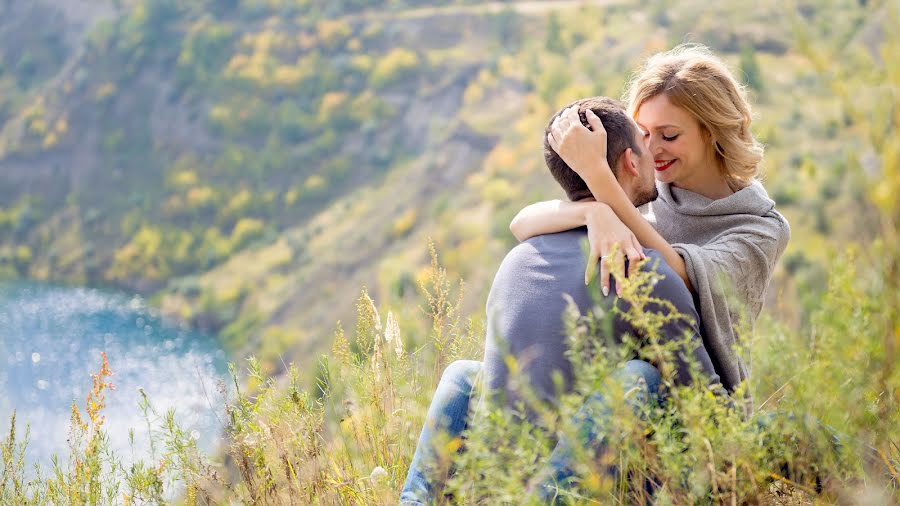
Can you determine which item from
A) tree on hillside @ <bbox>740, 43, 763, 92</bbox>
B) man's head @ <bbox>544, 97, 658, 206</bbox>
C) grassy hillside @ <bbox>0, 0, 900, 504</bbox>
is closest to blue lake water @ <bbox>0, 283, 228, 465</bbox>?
grassy hillside @ <bbox>0, 0, 900, 504</bbox>

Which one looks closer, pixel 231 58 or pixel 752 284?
pixel 752 284

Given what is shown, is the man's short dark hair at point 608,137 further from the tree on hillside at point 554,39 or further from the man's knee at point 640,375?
the tree on hillside at point 554,39

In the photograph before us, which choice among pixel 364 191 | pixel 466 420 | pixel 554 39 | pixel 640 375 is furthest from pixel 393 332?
pixel 554 39

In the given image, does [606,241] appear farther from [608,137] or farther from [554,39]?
[554,39]

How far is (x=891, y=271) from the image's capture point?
4.57 ft

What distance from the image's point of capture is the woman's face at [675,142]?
281 centimetres

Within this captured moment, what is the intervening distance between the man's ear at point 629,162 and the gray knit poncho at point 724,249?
242 mm

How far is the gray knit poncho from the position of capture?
2248 millimetres

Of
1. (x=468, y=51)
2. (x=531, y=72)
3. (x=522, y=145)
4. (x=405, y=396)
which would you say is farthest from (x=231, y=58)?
(x=405, y=396)

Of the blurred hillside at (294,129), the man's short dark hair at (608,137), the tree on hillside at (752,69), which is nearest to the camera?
the man's short dark hair at (608,137)

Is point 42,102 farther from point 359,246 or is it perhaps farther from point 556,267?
point 556,267

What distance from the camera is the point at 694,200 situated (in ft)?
9.17

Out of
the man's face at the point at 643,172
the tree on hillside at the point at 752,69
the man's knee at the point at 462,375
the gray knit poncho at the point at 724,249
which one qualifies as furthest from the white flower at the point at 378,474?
the tree on hillside at the point at 752,69

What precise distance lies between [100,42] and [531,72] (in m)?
33.5
